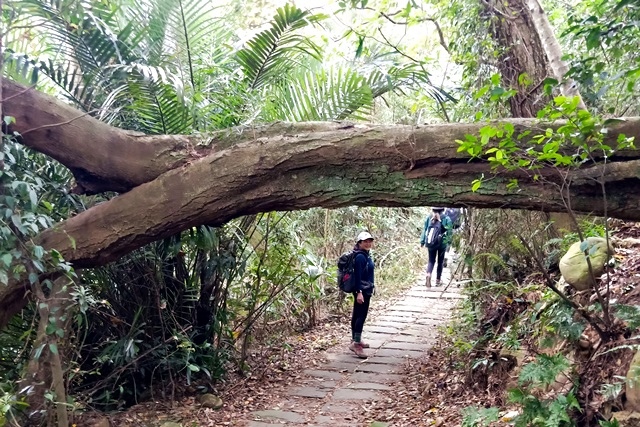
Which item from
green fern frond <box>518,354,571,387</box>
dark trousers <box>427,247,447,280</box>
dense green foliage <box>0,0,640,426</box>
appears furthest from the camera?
dark trousers <box>427,247,447,280</box>

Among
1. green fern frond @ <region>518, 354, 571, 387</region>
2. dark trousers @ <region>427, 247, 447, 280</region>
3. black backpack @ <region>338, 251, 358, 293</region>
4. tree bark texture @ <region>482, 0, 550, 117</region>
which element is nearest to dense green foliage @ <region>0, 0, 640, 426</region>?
green fern frond @ <region>518, 354, 571, 387</region>

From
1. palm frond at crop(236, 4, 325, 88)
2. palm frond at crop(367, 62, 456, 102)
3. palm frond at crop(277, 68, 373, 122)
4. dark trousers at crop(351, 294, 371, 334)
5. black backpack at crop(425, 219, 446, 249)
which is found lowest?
dark trousers at crop(351, 294, 371, 334)

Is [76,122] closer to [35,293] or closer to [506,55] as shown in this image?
[35,293]

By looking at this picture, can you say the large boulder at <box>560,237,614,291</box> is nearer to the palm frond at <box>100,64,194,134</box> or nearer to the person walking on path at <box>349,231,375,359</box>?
the person walking on path at <box>349,231,375,359</box>

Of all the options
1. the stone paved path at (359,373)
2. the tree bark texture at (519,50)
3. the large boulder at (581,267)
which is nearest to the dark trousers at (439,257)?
the stone paved path at (359,373)

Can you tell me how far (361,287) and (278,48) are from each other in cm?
318

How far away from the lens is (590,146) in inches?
140

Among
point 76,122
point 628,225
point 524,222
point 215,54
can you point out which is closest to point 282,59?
point 215,54

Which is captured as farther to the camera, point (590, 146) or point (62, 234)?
point (62, 234)

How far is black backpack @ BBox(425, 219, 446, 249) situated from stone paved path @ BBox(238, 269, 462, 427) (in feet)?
3.35

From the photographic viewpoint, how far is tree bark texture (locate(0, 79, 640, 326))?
12.6ft

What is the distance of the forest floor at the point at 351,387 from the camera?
197 inches

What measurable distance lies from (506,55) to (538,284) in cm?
255

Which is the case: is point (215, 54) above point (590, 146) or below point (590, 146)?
above
